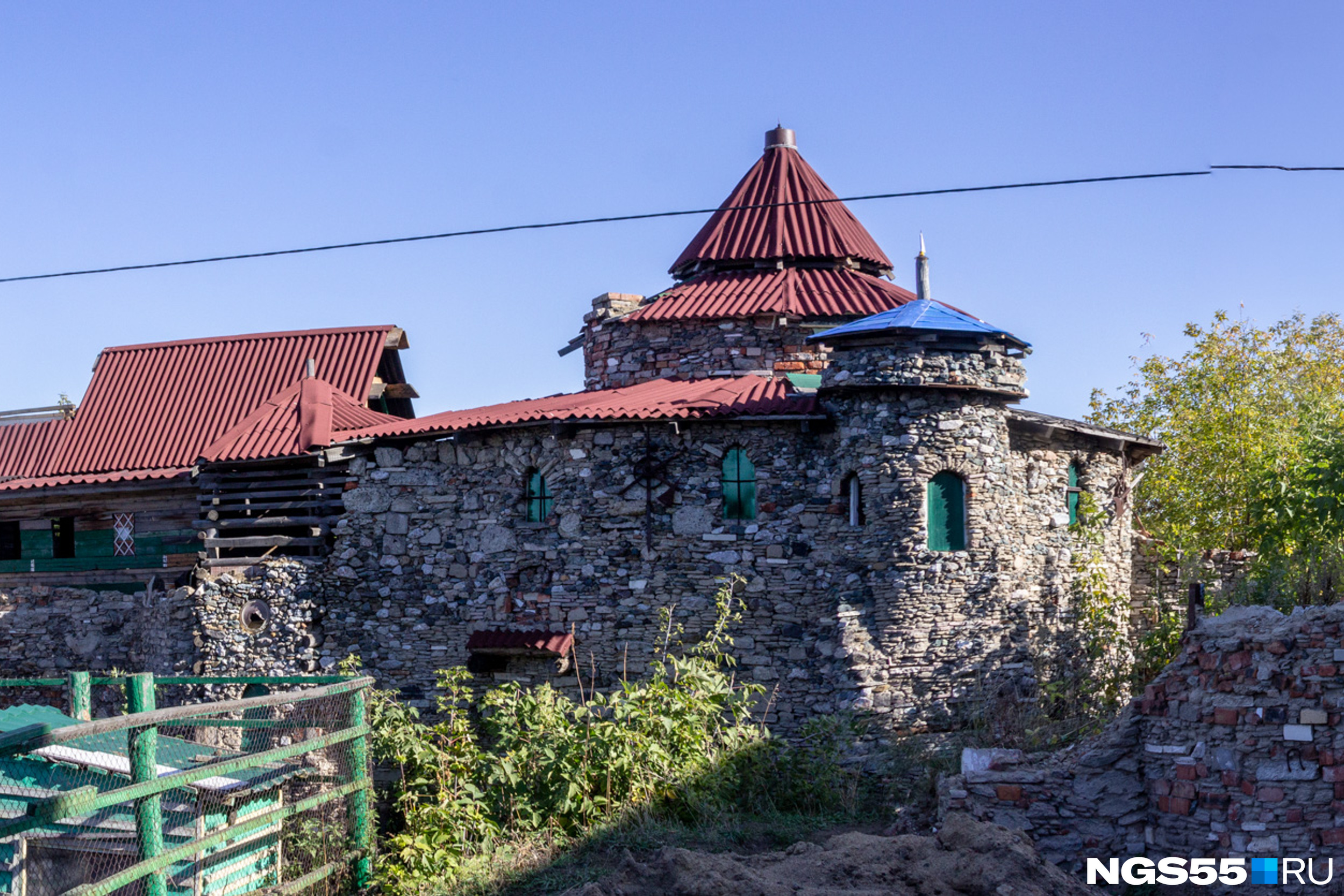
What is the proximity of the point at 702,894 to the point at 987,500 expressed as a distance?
815 centimetres

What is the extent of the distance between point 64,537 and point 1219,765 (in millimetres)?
17807

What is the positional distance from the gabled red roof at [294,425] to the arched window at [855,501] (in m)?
6.41

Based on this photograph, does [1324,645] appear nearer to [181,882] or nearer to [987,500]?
[987,500]

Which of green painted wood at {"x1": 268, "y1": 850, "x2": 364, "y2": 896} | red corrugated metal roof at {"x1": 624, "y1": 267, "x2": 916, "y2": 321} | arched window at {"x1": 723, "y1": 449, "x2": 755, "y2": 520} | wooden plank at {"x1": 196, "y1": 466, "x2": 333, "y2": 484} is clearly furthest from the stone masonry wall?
green painted wood at {"x1": 268, "y1": 850, "x2": 364, "y2": 896}

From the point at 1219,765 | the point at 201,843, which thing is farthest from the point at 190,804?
the point at 1219,765

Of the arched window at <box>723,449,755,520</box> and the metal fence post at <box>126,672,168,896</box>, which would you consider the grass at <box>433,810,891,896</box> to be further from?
the arched window at <box>723,449,755,520</box>

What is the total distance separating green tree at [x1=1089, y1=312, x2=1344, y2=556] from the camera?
20.8 metres

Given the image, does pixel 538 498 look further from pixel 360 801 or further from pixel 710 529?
pixel 360 801

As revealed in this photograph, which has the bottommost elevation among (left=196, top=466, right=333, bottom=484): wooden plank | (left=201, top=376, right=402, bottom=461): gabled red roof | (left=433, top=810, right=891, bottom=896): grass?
(left=433, top=810, right=891, bottom=896): grass

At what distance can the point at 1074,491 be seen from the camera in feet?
51.6

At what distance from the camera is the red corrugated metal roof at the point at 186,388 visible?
21672 mm

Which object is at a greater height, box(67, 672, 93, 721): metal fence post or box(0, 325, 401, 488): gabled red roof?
box(0, 325, 401, 488): gabled red roof

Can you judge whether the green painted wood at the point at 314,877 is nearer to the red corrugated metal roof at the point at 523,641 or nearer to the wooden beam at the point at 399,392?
the red corrugated metal roof at the point at 523,641

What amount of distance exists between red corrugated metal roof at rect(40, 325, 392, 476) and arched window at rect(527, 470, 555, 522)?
7299mm
